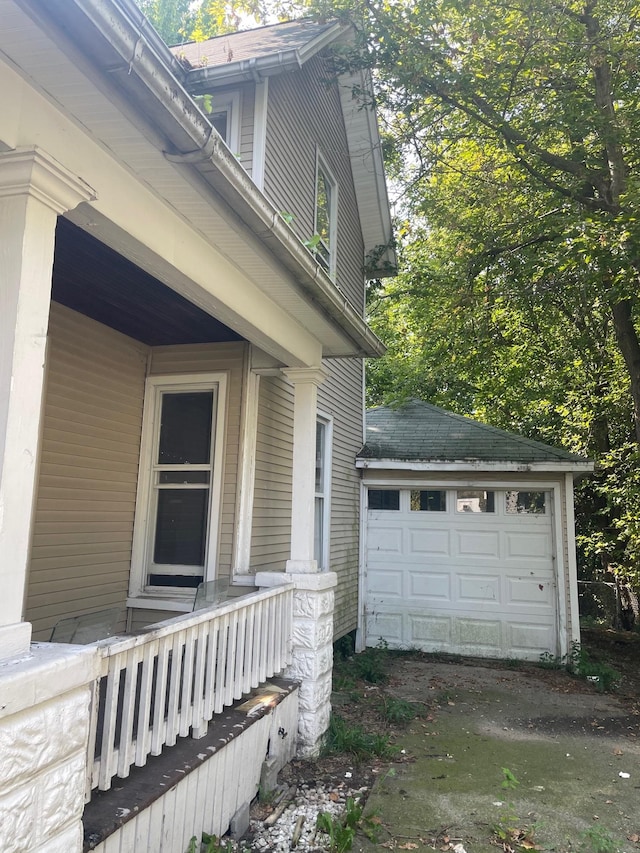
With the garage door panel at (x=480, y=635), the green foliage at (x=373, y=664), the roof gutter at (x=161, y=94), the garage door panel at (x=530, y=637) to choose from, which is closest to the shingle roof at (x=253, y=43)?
the roof gutter at (x=161, y=94)

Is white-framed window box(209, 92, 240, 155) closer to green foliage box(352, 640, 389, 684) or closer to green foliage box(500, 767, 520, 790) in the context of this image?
green foliage box(500, 767, 520, 790)

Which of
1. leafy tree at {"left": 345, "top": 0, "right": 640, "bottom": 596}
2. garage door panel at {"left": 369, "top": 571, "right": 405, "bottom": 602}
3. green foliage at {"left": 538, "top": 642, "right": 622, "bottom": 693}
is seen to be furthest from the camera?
garage door panel at {"left": 369, "top": 571, "right": 405, "bottom": 602}

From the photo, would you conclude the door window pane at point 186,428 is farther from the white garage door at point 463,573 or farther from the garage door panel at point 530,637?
the garage door panel at point 530,637

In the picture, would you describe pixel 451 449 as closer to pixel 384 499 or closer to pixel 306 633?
pixel 384 499

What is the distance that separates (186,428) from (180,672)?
256 centimetres

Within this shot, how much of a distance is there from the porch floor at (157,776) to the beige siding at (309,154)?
15.1 feet

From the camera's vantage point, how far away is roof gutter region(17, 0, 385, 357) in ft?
5.46

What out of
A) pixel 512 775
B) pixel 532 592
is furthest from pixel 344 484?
pixel 512 775

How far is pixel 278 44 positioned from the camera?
629 centimetres

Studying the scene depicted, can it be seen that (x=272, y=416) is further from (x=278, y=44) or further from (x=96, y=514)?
(x=278, y=44)

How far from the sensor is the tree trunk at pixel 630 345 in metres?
8.11

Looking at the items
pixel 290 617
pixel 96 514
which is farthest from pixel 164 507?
pixel 290 617

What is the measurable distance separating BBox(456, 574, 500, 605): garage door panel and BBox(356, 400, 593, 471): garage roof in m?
1.58

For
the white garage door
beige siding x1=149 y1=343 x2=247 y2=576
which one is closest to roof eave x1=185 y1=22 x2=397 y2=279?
beige siding x1=149 y1=343 x2=247 y2=576
